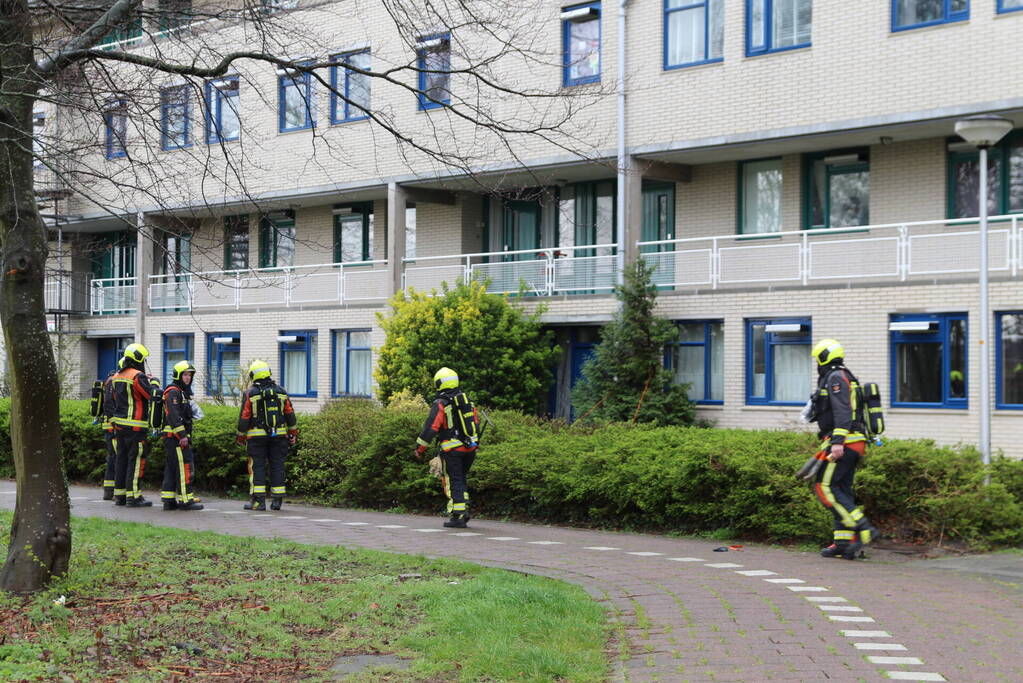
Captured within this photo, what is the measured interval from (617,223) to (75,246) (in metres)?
13.5

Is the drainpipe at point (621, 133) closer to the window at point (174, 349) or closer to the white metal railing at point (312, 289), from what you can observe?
the white metal railing at point (312, 289)

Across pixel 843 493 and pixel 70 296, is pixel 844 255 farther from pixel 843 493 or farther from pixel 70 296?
pixel 70 296

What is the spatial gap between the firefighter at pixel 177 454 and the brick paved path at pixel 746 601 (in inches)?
44.4

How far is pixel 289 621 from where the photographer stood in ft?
28.0

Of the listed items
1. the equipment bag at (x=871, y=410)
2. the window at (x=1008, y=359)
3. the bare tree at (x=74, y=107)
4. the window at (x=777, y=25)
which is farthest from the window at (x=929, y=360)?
the bare tree at (x=74, y=107)

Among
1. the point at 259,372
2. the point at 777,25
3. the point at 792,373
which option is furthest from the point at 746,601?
the point at 777,25

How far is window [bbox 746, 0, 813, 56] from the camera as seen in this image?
22.3 metres

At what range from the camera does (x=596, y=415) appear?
890 inches

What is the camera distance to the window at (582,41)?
24.8m

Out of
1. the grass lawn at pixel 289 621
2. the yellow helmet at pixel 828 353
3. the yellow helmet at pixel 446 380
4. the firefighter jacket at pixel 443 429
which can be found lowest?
the grass lawn at pixel 289 621

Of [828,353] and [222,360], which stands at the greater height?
[222,360]

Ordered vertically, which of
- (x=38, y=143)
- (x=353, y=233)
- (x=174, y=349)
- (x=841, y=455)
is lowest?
(x=841, y=455)

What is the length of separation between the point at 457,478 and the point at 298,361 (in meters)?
17.2

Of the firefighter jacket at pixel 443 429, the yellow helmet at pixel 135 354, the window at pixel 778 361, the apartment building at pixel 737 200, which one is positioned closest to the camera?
the firefighter jacket at pixel 443 429
